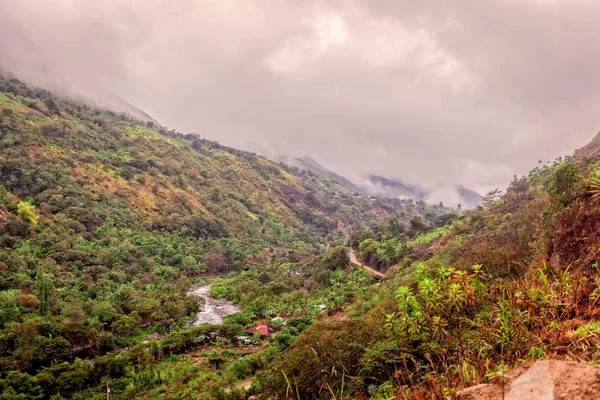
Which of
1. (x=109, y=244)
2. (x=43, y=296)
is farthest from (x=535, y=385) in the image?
(x=109, y=244)

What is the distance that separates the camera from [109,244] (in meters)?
45.4

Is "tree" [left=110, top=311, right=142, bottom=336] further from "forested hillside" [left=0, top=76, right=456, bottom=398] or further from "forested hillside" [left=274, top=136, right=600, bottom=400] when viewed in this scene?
"forested hillside" [left=274, top=136, right=600, bottom=400]

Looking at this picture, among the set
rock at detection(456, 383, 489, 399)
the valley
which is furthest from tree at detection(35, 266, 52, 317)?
rock at detection(456, 383, 489, 399)

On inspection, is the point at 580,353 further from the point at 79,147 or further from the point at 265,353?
the point at 79,147

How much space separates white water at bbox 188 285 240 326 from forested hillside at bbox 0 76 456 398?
152 cm

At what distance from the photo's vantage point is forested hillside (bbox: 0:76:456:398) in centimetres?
2261

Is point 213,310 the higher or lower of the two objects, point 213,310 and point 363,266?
the lower

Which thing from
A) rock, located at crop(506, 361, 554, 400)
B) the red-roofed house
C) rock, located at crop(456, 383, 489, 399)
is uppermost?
rock, located at crop(506, 361, 554, 400)

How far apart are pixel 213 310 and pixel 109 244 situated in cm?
1851

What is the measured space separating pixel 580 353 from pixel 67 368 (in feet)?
75.4

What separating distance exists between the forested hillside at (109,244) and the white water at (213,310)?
1522 mm

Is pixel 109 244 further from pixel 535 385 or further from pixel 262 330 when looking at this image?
pixel 535 385

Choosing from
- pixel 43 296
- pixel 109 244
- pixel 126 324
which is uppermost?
pixel 109 244

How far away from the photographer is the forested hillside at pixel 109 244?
2261 centimetres
